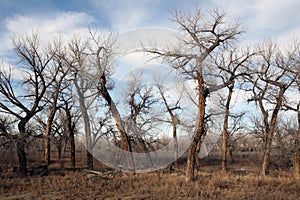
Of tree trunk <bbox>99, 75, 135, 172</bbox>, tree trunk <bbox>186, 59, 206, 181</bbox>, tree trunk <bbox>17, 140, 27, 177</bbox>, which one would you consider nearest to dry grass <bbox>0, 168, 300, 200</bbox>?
tree trunk <bbox>186, 59, 206, 181</bbox>

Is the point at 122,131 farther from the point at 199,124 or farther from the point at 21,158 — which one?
the point at 21,158

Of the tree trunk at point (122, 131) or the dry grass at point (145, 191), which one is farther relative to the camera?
the tree trunk at point (122, 131)

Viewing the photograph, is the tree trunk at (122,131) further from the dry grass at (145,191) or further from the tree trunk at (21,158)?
the tree trunk at (21,158)

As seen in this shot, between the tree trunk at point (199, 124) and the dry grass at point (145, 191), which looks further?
the tree trunk at point (199, 124)

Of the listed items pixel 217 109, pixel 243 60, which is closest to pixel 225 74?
pixel 243 60

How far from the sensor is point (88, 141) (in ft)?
61.3

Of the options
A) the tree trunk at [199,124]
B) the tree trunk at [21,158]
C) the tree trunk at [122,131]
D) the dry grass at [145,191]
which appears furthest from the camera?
the tree trunk at [21,158]

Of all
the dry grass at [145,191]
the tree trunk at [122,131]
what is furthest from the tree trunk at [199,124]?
the tree trunk at [122,131]

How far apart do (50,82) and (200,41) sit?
1356 centimetres

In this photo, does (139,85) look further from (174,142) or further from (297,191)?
(297,191)

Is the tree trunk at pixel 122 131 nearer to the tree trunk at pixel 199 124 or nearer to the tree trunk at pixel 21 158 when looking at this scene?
the tree trunk at pixel 199 124

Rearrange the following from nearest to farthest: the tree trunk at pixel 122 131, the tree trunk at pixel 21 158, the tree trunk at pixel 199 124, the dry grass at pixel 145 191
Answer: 1. the dry grass at pixel 145 191
2. the tree trunk at pixel 199 124
3. the tree trunk at pixel 122 131
4. the tree trunk at pixel 21 158

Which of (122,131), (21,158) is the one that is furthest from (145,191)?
(21,158)

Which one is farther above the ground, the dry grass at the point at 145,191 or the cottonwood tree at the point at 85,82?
the cottonwood tree at the point at 85,82
